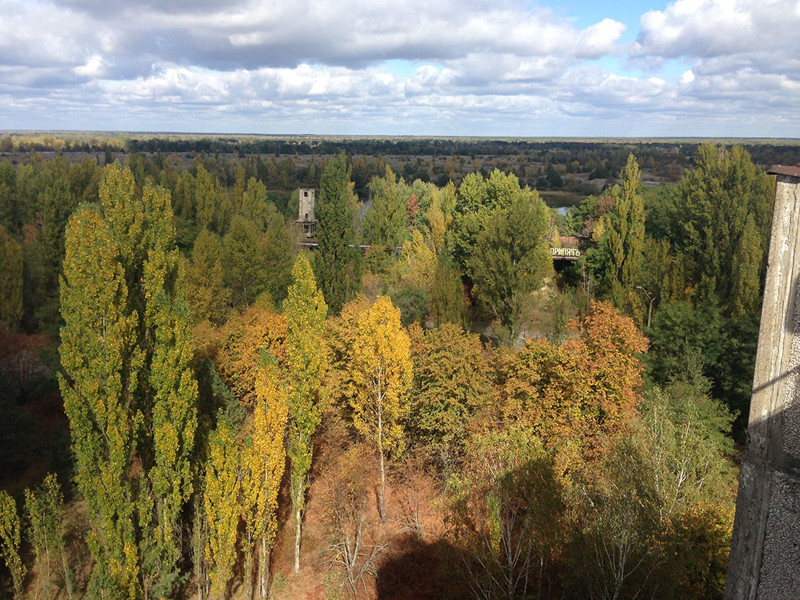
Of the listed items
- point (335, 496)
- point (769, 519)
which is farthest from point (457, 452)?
point (769, 519)

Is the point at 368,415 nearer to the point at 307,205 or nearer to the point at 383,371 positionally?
the point at 383,371

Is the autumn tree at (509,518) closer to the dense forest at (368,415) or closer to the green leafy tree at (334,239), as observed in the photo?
the dense forest at (368,415)

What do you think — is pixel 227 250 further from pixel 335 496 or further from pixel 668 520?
pixel 668 520

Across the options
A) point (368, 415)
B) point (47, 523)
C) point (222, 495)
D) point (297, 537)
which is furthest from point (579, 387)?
point (47, 523)

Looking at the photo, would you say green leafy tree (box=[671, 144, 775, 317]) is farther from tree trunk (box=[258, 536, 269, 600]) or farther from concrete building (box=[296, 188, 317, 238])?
concrete building (box=[296, 188, 317, 238])

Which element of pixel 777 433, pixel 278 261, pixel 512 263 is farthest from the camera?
pixel 278 261

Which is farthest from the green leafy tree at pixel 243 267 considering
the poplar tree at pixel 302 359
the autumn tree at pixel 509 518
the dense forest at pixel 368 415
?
the autumn tree at pixel 509 518
